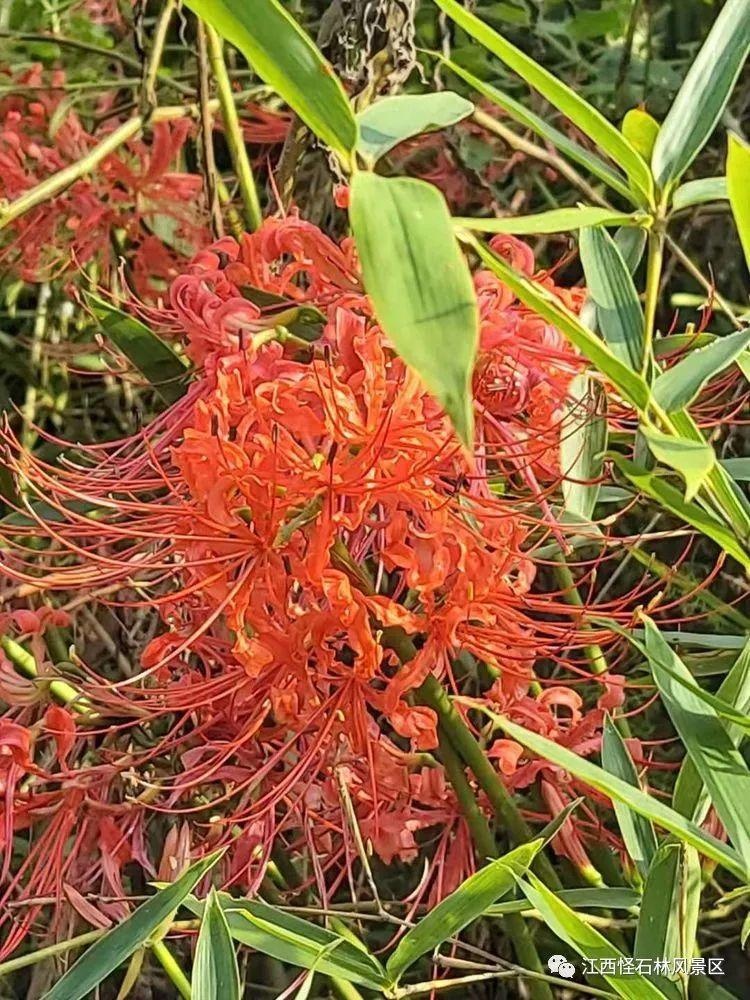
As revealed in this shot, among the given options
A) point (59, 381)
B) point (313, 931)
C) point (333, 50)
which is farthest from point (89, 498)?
point (59, 381)

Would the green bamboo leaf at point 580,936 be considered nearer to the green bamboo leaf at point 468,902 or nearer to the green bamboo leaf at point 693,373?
the green bamboo leaf at point 468,902

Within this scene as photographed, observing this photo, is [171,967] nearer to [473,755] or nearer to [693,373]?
[473,755]

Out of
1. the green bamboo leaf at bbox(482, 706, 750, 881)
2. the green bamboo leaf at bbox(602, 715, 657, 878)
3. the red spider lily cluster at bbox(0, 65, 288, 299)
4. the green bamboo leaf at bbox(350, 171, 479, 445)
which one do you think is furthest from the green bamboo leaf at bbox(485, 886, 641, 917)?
the red spider lily cluster at bbox(0, 65, 288, 299)

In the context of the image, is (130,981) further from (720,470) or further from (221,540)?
(720,470)

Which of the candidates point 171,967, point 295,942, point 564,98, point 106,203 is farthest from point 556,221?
point 106,203

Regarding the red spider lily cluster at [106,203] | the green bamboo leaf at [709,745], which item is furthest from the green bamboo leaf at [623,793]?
the red spider lily cluster at [106,203]
